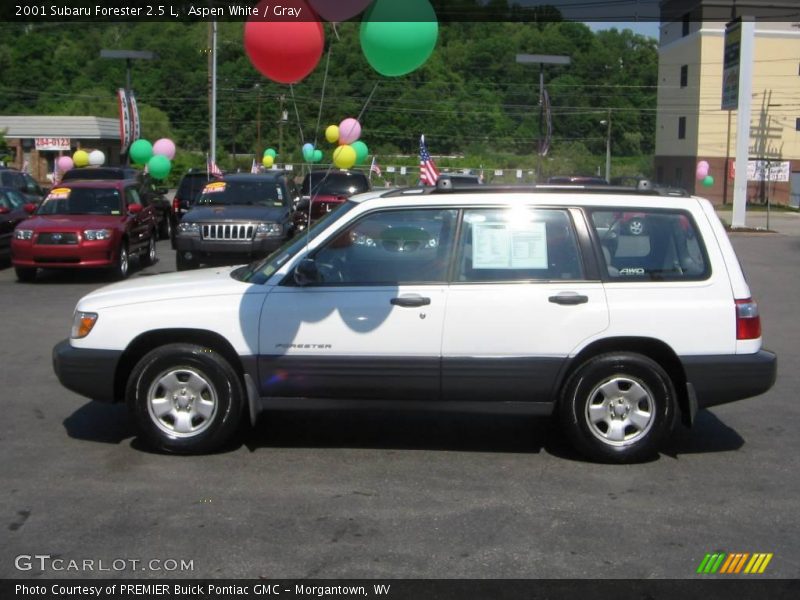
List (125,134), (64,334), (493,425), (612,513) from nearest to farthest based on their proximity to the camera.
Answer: (612,513) < (493,425) < (64,334) < (125,134)

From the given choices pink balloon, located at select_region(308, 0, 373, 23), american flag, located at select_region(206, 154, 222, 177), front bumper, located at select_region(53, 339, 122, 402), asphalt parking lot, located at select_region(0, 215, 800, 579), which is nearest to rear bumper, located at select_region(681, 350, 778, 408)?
asphalt parking lot, located at select_region(0, 215, 800, 579)

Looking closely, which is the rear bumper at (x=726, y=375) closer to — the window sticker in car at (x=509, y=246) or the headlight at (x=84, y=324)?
the window sticker in car at (x=509, y=246)

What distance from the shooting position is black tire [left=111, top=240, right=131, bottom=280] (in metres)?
15.8

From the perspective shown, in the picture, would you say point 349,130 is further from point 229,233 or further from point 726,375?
point 726,375

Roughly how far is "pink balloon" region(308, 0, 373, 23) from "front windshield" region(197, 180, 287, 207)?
29.8 ft

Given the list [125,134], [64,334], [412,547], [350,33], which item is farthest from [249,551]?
[125,134]

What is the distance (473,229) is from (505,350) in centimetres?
82

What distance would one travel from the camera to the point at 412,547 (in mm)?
4863

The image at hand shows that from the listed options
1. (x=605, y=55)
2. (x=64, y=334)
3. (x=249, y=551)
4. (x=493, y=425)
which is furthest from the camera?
(x=605, y=55)

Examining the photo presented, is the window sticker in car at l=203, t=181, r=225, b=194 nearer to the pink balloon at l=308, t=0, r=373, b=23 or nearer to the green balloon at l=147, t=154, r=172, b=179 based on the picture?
the pink balloon at l=308, t=0, r=373, b=23

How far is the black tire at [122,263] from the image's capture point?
1578cm

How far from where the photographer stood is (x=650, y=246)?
6.36 meters

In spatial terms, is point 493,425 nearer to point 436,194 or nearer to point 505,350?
point 505,350

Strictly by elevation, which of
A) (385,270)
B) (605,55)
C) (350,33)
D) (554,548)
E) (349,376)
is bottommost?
(554,548)
